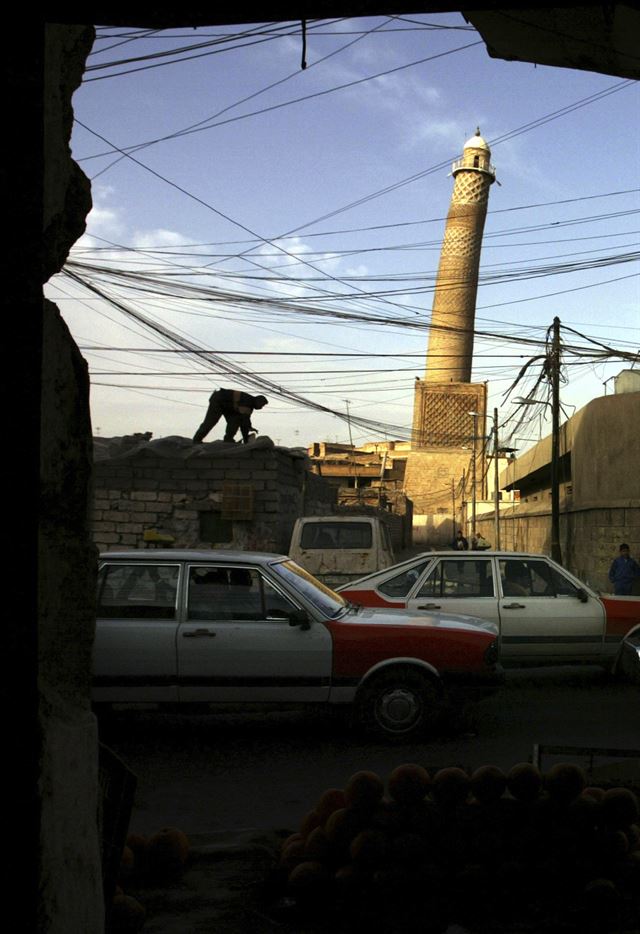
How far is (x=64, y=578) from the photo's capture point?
2660 millimetres

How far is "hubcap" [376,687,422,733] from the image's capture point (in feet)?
25.1

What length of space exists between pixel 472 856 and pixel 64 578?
6.19 ft

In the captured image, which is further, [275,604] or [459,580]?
[459,580]

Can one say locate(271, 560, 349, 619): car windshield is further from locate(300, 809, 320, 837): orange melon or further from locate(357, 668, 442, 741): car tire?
locate(300, 809, 320, 837): orange melon

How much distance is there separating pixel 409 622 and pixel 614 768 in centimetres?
329

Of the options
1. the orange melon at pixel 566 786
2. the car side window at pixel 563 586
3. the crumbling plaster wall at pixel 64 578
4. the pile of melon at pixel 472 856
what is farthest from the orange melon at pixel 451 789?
the car side window at pixel 563 586

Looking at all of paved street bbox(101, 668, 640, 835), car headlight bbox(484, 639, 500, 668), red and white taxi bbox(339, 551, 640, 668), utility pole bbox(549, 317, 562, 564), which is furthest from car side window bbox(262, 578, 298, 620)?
utility pole bbox(549, 317, 562, 564)

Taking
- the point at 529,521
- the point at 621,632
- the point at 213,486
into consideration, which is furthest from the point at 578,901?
the point at 529,521

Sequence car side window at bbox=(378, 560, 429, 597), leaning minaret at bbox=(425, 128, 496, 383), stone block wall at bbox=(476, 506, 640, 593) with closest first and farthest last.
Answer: car side window at bbox=(378, 560, 429, 597) → stone block wall at bbox=(476, 506, 640, 593) → leaning minaret at bbox=(425, 128, 496, 383)

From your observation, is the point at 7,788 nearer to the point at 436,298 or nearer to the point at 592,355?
the point at 592,355

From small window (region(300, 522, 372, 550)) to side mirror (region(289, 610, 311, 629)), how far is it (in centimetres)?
682

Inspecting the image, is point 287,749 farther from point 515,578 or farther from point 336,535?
point 336,535

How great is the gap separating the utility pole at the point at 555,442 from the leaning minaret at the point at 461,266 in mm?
32760

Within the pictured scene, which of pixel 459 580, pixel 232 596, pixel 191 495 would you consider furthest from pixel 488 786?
pixel 191 495
